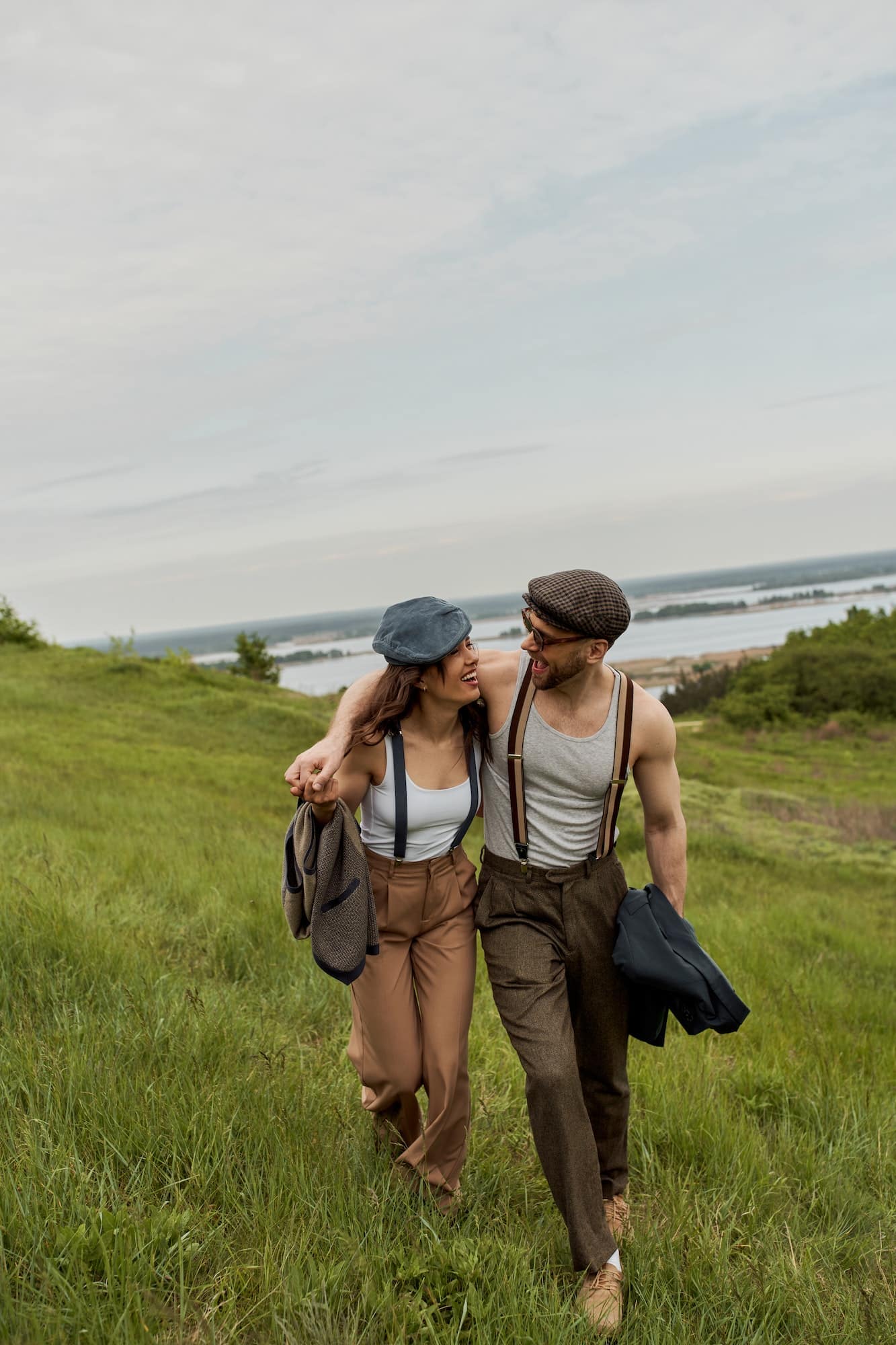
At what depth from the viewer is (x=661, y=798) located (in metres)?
3.43

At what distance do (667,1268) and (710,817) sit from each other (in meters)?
19.6

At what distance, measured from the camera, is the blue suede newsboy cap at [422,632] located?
3219 millimetres

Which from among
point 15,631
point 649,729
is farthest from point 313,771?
point 15,631

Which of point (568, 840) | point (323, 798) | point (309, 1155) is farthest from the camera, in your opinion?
point (568, 840)

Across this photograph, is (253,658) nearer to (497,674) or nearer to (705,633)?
(497,674)

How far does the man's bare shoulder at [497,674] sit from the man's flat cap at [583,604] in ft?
0.91

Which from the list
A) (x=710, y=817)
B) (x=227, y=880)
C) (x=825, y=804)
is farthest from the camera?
(x=825, y=804)

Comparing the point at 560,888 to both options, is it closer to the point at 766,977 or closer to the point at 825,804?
the point at 766,977

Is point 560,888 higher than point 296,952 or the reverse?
higher

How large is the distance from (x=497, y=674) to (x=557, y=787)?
0.45m

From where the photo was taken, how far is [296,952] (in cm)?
568

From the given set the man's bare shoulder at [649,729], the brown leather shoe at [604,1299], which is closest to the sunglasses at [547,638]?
the man's bare shoulder at [649,729]

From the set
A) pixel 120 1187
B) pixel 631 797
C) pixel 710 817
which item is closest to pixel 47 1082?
pixel 120 1187

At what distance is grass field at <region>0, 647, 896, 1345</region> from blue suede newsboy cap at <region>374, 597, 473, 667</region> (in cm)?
158
